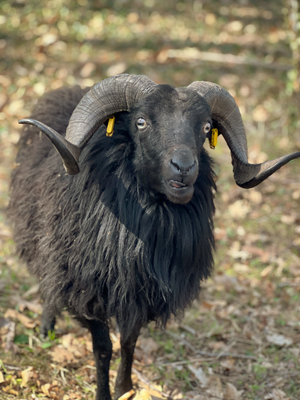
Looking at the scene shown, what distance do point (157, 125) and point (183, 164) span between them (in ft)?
1.30

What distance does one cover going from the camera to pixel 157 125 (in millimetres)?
3113

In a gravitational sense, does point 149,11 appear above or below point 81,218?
above

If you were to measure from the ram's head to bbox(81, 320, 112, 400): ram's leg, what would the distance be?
1.33 meters

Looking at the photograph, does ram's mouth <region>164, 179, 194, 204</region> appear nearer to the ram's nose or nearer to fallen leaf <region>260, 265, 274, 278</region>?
the ram's nose

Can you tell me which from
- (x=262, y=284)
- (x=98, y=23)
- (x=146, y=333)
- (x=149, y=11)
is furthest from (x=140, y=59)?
(x=146, y=333)

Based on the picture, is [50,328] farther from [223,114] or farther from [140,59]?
[140,59]

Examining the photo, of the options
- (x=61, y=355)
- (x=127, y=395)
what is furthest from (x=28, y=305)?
(x=127, y=395)

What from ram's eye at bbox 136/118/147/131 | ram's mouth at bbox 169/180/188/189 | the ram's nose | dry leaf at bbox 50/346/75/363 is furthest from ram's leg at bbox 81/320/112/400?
ram's eye at bbox 136/118/147/131

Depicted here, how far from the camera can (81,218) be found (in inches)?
133

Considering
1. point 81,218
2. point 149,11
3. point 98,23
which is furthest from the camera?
point 149,11

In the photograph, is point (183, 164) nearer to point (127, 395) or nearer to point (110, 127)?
point (110, 127)

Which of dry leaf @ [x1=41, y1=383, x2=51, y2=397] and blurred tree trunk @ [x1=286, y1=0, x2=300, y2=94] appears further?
blurred tree trunk @ [x1=286, y1=0, x2=300, y2=94]

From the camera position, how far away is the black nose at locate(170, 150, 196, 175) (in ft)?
9.52

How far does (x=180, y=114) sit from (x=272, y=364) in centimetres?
275
